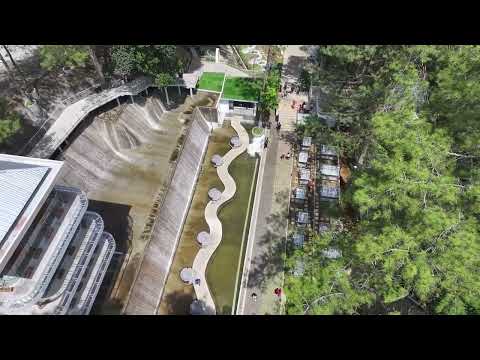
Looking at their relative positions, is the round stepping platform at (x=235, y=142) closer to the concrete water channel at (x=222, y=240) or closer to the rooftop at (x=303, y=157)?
the concrete water channel at (x=222, y=240)

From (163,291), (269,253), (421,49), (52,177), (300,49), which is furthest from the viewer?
(300,49)

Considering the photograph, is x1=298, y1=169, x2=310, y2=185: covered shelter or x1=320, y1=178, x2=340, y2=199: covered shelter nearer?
x1=320, y1=178, x2=340, y2=199: covered shelter

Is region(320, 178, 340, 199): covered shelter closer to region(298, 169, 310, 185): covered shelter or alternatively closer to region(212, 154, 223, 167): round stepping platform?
region(298, 169, 310, 185): covered shelter

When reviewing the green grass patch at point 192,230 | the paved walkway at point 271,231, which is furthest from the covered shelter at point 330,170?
the green grass patch at point 192,230

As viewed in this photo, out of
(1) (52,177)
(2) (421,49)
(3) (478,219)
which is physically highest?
(2) (421,49)

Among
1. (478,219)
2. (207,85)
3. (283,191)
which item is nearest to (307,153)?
(283,191)

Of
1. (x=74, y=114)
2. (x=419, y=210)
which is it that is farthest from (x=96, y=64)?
(x=419, y=210)

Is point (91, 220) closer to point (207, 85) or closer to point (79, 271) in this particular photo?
point (79, 271)

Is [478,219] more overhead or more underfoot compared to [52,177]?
more overhead

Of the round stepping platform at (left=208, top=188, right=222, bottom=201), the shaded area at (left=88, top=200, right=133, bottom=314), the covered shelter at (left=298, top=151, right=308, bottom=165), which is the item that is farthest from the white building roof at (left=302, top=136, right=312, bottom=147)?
the shaded area at (left=88, top=200, right=133, bottom=314)
